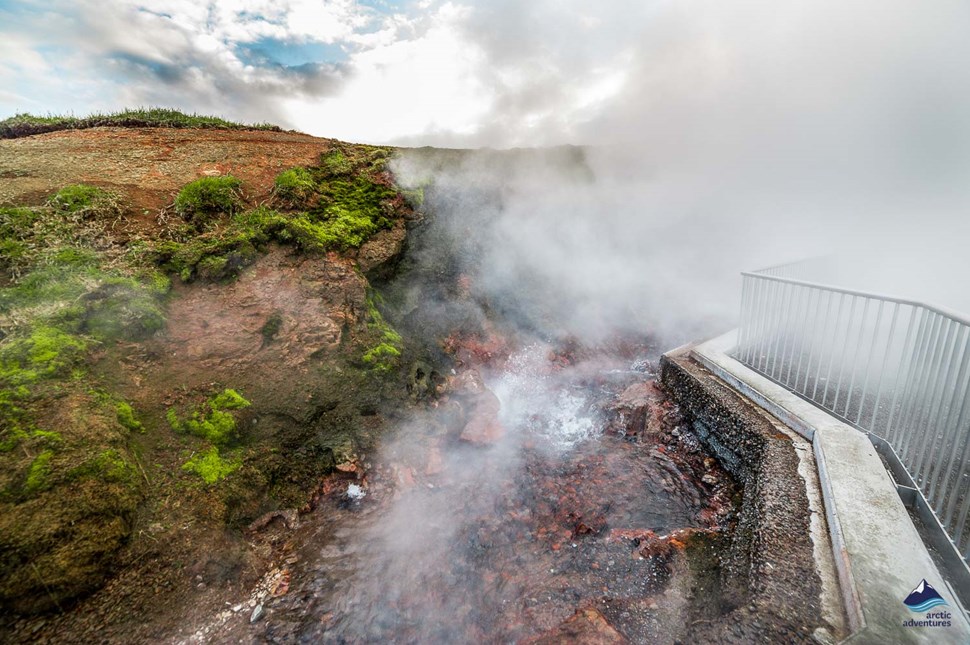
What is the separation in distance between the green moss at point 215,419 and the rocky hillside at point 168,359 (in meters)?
0.01

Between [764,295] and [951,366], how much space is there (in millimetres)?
2896

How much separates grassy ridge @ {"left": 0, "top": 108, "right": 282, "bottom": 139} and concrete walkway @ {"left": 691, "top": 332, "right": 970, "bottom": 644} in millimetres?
13177

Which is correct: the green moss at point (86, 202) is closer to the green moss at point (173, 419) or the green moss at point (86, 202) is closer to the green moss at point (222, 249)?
the green moss at point (222, 249)

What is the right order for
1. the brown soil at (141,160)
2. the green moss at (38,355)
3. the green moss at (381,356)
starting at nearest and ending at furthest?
1. the green moss at (38,355)
2. the green moss at (381,356)
3. the brown soil at (141,160)

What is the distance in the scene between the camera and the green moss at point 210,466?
12.4 ft

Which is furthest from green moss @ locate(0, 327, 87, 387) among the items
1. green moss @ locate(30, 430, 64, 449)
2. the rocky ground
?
green moss @ locate(30, 430, 64, 449)

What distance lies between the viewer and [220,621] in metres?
3.01

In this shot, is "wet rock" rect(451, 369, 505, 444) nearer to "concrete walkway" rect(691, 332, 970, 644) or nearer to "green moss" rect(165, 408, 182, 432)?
"green moss" rect(165, 408, 182, 432)

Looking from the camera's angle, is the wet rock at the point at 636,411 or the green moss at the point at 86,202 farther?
the wet rock at the point at 636,411

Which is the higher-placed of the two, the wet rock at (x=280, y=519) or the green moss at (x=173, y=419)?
the green moss at (x=173, y=419)

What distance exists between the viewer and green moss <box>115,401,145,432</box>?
368cm

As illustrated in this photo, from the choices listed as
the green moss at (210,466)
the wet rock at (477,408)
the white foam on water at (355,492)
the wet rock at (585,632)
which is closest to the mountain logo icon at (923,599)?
the wet rock at (585,632)

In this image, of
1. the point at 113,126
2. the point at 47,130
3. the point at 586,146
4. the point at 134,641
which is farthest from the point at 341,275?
the point at 586,146

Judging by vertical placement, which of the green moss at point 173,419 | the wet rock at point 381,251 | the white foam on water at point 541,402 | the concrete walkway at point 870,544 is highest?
the wet rock at point 381,251
